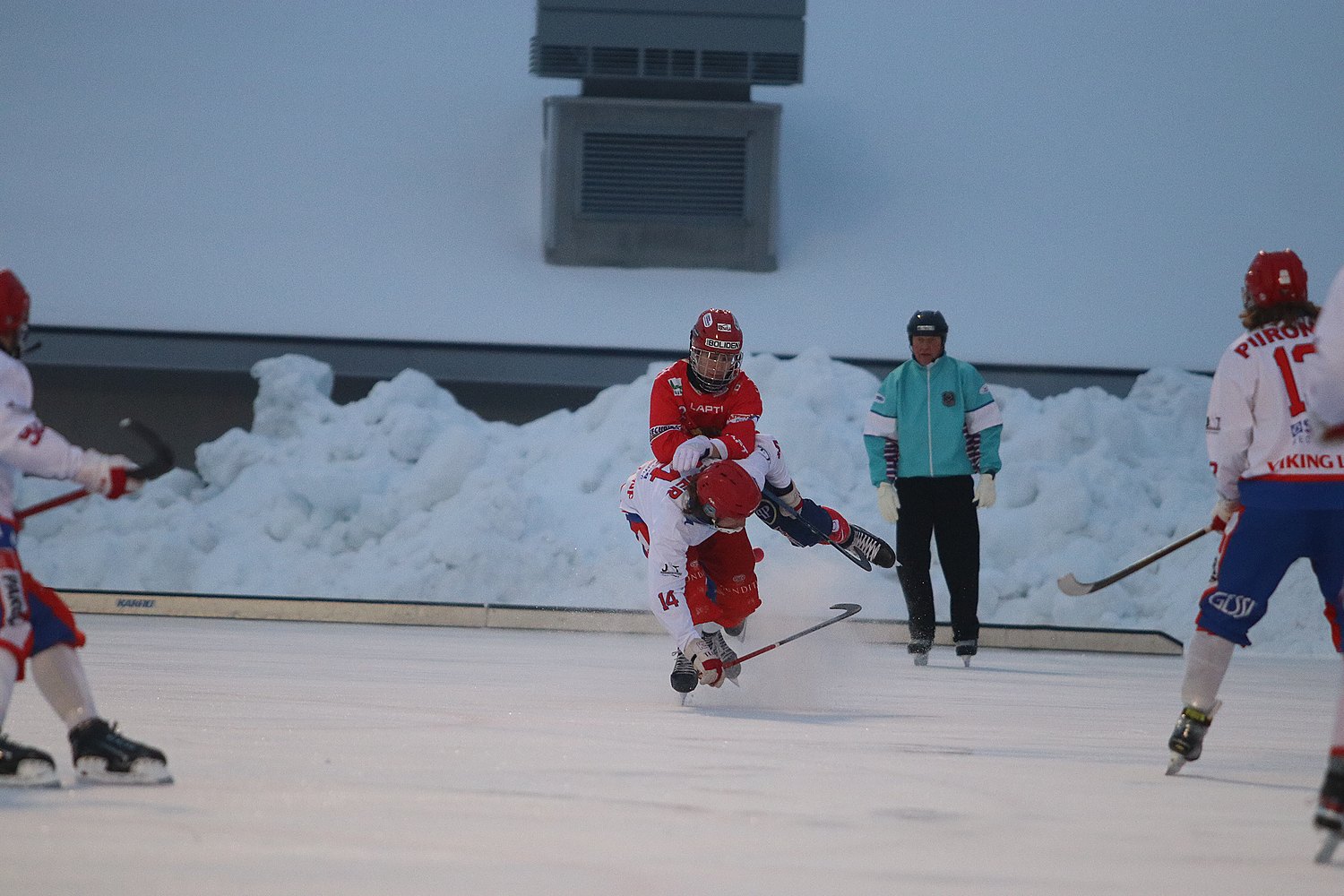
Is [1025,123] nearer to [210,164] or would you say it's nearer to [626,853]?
[210,164]

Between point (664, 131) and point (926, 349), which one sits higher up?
point (664, 131)

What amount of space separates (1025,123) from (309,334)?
7106 mm

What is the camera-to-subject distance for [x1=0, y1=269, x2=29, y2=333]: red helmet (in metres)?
3.71

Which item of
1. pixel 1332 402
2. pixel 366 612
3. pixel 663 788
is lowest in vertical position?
pixel 366 612

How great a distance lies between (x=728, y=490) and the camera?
5.96 meters

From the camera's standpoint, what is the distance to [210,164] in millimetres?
14328

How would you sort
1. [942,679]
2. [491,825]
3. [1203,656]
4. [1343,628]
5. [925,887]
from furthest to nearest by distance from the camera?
[942,679], [1203,656], [1343,628], [491,825], [925,887]

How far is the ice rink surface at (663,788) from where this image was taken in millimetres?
2773

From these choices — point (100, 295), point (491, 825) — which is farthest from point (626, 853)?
point (100, 295)

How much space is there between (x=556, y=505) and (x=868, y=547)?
501 centimetres

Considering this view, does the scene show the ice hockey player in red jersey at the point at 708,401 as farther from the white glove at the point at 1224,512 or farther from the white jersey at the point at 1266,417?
the white jersey at the point at 1266,417

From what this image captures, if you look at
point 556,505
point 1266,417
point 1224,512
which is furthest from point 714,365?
point 556,505

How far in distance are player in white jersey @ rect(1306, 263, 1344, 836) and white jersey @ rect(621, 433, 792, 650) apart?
9.74 ft

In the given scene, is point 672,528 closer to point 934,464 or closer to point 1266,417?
point 1266,417
